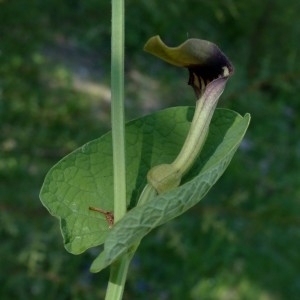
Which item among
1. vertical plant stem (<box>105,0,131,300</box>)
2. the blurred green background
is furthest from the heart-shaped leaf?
the blurred green background

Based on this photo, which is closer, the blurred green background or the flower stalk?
the flower stalk

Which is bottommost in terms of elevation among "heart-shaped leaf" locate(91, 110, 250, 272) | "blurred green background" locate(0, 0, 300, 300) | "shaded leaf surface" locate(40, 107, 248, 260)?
"blurred green background" locate(0, 0, 300, 300)

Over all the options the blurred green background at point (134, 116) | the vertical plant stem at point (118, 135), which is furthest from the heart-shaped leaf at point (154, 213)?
the blurred green background at point (134, 116)

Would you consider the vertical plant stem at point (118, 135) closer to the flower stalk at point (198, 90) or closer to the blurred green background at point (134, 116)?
the flower stalk at point (198, 90)

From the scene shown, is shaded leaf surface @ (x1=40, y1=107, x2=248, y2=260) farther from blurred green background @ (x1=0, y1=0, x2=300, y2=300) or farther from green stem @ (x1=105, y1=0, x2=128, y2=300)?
blurred green background @ (x1=0, y1=0, x2=300, y2=300)

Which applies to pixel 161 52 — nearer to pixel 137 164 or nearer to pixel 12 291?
pixel 137 164

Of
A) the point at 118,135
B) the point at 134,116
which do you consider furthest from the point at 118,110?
the point at 134,116

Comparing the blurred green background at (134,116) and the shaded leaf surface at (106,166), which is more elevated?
the shaded leaf surface at (106,166)

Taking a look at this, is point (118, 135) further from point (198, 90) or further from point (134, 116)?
point (134, 116)
